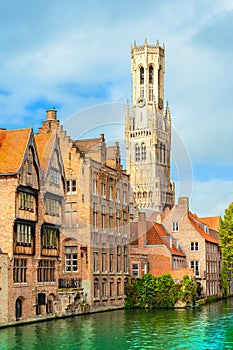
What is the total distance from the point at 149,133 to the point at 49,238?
129 m

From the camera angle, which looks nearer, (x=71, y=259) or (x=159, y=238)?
(x=71, y=259)

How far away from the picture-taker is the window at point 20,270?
149ft

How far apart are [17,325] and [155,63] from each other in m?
155

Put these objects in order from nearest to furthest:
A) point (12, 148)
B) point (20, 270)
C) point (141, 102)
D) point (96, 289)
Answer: point (20, 270)
point (12, 148)
point (96, 289)
point (141, 102)

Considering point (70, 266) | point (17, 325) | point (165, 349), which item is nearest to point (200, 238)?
point (70, 266)

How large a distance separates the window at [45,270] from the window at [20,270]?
2242 millimetres

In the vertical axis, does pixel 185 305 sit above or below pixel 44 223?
below

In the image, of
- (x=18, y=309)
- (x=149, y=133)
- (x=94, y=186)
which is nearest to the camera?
(x=18, y=309)

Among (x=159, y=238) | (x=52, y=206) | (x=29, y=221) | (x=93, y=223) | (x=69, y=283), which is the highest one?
(x=52, y=206)

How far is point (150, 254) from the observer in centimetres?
7088

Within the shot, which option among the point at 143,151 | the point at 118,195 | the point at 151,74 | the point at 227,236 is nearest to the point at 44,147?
the point at 118,195

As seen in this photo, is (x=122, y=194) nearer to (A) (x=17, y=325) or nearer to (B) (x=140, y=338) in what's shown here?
(A) (x=17, y=325)

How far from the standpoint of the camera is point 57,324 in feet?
152

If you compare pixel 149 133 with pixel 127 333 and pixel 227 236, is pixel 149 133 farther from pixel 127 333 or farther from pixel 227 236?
pixel 127 333
